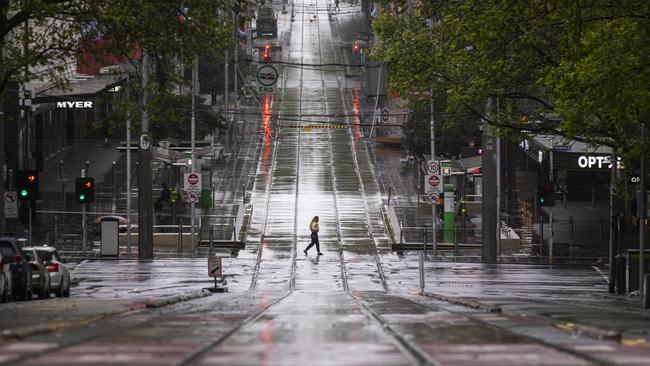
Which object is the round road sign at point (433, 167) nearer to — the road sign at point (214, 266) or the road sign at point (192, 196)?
the road sign at point (192, 196)

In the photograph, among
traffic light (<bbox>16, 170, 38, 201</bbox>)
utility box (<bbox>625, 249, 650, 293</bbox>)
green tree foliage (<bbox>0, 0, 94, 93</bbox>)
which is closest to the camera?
green tree foliage (<bbox>0, 0, 94, 93</bbox>)

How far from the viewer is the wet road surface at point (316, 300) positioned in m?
14.1

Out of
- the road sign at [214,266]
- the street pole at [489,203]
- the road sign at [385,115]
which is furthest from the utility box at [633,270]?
the road sign at [385,115]

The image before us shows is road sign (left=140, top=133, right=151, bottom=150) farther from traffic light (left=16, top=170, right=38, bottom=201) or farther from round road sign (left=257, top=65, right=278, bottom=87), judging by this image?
round road sign (left=257, top=65, right=278, bottom=87)

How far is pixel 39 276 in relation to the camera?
97.8 feet

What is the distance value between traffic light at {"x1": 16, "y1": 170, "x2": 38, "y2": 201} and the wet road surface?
3.11m

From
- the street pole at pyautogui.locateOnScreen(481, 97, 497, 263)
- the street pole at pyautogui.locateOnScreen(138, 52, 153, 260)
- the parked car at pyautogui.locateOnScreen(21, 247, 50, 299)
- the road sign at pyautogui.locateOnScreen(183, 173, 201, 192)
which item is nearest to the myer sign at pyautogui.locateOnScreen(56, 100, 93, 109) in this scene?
the road sign at pyautogui.locateOnScreen(183, 173, 201, 192)

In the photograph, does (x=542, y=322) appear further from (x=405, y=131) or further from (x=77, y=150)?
(x=77, y=150)

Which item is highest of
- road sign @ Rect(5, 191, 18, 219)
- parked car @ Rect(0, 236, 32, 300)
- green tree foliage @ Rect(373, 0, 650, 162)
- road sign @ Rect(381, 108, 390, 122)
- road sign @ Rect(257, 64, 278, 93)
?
road sign @ Rect(257, 64, 278, 93)

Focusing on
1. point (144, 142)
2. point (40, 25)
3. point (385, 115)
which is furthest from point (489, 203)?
point (385, 115)

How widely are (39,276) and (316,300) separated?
254 inches

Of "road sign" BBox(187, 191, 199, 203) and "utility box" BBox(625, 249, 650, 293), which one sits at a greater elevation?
"road sign" BBox(187, 191, 199, 203)

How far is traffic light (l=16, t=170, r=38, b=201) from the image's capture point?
4144 cm

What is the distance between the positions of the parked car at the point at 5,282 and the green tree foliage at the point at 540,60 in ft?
38.3
